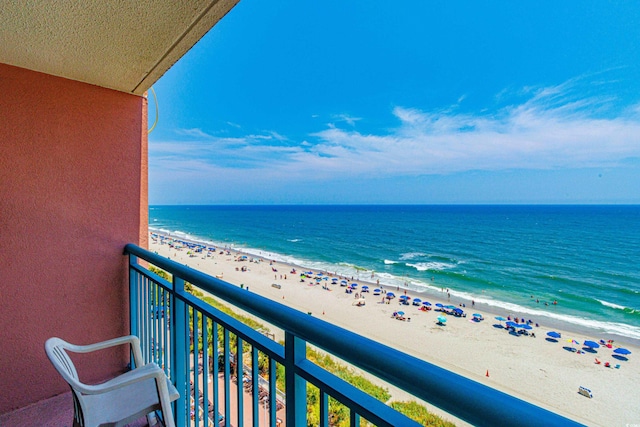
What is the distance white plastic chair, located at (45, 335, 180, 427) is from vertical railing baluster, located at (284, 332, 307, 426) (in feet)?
2.03

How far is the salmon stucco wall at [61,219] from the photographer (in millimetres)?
1808

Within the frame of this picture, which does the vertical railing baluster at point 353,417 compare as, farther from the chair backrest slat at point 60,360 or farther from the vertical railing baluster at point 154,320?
the vertical railing baluster at point 154,320

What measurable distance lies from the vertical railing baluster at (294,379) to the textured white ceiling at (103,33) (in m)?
1.19

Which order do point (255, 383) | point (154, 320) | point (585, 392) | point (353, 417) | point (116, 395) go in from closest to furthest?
point (353, 417) → point (255, 383) → point (116, 395) → point (154, 320) → point (585, 392)

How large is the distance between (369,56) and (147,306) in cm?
→ 4296

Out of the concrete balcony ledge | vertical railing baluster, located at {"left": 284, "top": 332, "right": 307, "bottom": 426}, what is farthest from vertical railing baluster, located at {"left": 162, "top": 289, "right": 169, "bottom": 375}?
vertical railing baluster, located at {"left": 284, "top": 332, "right": 307, "bottom": 426}

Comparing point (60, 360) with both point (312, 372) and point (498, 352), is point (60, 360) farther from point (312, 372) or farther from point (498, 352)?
point (498, 352)

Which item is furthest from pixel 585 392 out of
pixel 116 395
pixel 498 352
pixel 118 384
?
pixel 118 384

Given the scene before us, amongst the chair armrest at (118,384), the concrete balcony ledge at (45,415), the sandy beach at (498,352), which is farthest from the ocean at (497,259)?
the chair armrest at (118,384)

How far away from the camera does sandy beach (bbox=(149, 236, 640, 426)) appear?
834 centimetres

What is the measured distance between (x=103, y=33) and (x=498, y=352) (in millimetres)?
13203

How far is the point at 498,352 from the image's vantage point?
10.9 metres

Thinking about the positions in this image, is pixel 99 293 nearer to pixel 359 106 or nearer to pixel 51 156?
pixel 51 156

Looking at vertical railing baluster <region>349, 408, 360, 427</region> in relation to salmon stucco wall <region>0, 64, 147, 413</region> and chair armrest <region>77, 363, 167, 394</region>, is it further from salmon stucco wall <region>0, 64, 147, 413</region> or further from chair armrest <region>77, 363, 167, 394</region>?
salmon stucco wall <region>0, 64, 147, 413</region>
